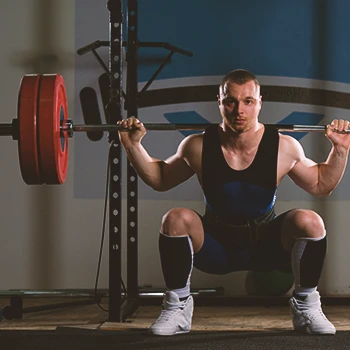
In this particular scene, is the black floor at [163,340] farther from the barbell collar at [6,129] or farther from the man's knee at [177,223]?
the barbell collar at [6,129]

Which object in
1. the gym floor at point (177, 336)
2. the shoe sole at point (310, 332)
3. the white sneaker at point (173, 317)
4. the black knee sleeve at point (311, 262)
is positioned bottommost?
the gym floor at point (177, 336)

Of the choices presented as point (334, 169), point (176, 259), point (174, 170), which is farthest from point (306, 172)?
point (176, 259)

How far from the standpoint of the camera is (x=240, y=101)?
239 cm

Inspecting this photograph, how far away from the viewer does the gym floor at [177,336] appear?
218 cm

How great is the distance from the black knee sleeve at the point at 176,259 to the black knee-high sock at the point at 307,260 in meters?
0.43

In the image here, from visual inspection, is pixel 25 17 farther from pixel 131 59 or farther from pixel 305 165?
Answer: pixel 305 165

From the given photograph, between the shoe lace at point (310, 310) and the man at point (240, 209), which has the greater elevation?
the man at point (240, 209)

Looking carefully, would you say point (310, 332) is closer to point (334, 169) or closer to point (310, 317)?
point (310, 317)

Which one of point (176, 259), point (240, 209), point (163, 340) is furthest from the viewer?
point (240, 209)

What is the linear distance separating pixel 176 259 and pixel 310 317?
0.58 meters

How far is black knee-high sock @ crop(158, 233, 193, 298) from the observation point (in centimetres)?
234

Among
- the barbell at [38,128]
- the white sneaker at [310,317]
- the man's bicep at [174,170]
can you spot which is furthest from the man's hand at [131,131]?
the white sneaker at [310,317]

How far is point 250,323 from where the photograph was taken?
2.81 meters

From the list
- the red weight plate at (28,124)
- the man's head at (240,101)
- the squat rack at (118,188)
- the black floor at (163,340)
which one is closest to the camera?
the black floor at (163,340)
